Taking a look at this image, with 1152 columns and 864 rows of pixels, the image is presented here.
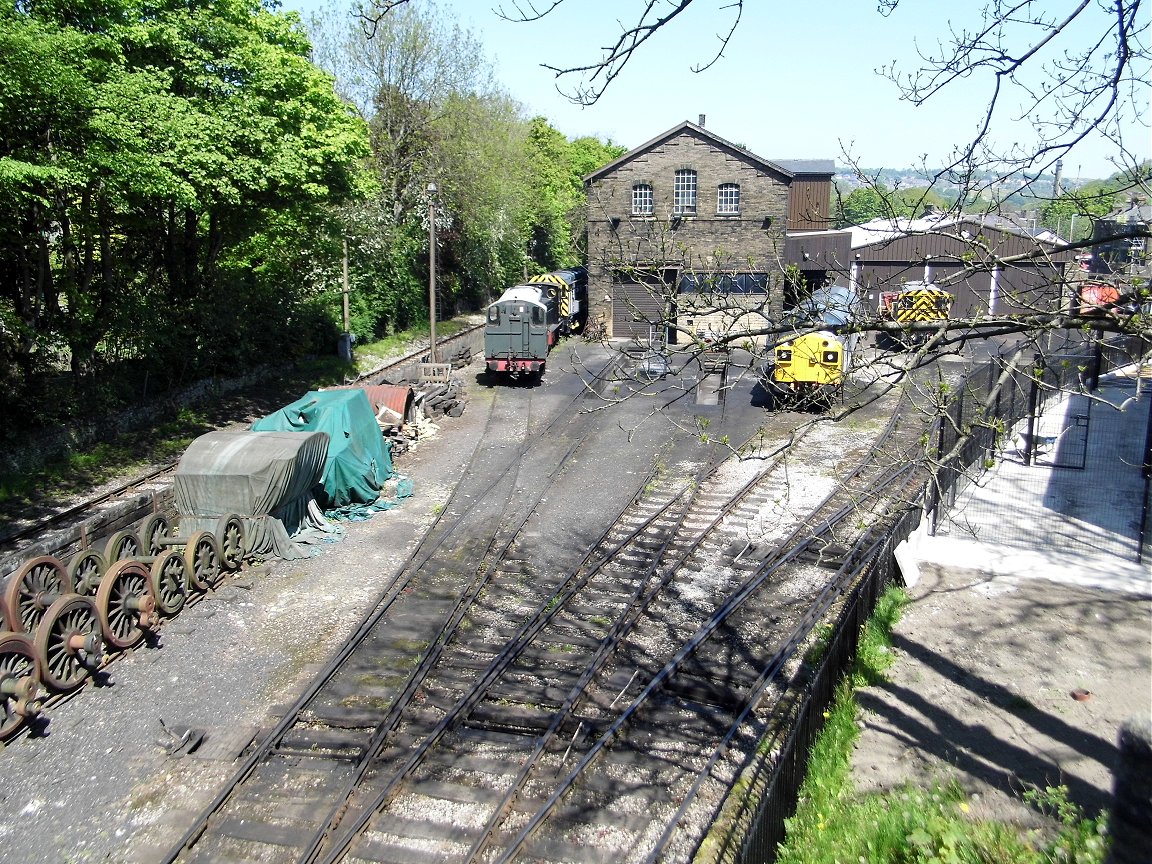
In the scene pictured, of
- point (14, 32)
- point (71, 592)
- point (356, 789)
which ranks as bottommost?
point (356, 789)

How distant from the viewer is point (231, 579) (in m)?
12.8

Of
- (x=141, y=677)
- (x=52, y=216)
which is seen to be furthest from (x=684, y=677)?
(x=52, y=216)

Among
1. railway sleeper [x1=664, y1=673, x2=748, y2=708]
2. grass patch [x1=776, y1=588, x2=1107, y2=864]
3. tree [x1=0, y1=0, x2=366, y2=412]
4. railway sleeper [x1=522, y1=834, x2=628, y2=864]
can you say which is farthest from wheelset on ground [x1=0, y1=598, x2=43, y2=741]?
tree [x1=0, y1=0, x2=366, y2=412]

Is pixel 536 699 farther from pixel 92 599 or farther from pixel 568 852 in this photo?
pixel 92 599

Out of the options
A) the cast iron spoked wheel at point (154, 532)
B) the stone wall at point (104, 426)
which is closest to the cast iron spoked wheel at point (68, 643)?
the cast iron spoked wheel at point (154, 532)

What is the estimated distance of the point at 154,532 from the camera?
41.5 ft

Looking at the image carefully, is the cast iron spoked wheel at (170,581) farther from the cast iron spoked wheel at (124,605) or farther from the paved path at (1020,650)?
the paved path at (1020,650)

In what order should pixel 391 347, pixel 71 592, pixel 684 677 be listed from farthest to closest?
pixel 391 347 < pixel 71 592 < pixel 684 677

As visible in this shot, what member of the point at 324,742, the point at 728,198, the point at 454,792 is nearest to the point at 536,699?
the point at 454,792

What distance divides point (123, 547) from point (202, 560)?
1.06 m

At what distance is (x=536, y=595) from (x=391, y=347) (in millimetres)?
20910

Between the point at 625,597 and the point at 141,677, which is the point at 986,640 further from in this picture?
the point at 141,677

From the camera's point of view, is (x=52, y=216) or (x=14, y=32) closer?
(x=14, y=32)

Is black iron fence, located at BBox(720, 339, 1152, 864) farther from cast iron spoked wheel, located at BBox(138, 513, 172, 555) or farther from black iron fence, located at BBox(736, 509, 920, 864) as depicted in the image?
cast iron spoked wheel, located at BBox(138, 513, 172, 555)
